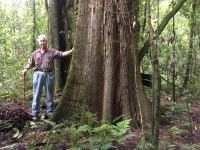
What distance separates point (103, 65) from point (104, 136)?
2.27 meters

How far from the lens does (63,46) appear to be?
34.1 ft

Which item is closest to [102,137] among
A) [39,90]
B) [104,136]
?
[104,136]

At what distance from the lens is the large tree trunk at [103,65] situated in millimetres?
7172

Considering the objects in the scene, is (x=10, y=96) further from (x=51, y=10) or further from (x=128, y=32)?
(x=128, y=32)

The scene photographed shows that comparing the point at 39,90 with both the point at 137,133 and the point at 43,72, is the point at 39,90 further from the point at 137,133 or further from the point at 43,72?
the point at 137,133

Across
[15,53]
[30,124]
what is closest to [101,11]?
[30,124]

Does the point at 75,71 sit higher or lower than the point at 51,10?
lower

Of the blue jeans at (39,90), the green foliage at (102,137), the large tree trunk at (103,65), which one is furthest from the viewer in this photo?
the blue jeans at (39,90)

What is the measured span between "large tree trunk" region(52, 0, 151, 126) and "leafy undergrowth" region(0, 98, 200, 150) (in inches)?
20.9

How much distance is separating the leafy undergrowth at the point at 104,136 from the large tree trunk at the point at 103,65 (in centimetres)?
53

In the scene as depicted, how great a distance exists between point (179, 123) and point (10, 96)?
17.1ft

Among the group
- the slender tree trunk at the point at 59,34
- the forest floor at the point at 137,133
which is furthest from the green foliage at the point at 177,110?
the slender tree trunk at the point at 59,34

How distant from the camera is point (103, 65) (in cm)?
727

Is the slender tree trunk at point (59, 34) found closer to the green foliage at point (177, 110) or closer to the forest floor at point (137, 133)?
the forest floor at point (137, 133)
